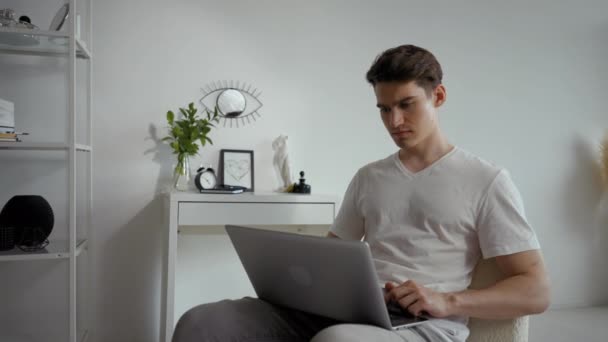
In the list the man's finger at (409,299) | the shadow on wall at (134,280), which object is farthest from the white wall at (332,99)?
the man's finger at (409,299)

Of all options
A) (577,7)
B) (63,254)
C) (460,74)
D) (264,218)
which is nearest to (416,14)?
(460,74)

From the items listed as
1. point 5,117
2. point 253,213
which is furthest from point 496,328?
point 5,117

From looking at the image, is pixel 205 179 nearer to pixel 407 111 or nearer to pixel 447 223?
pixel 407 111

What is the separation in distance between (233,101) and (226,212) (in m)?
0.63

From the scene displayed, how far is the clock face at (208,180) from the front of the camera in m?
2.49

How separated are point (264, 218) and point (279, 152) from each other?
0.43 metres

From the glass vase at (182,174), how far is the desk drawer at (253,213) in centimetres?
26

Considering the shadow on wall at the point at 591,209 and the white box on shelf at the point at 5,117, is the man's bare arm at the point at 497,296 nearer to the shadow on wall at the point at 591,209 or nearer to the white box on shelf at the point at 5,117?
the white box on shelf at the point at 5,117

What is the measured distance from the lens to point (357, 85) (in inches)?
113

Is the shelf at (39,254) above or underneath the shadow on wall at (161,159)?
underneath

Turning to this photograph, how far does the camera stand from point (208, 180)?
2512 mm

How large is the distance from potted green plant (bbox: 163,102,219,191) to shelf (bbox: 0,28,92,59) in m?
0.48

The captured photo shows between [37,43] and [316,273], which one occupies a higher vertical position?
[37,43]

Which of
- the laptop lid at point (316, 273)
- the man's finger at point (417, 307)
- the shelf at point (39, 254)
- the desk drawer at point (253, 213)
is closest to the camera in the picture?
the laptop lid at point (316, 273)
